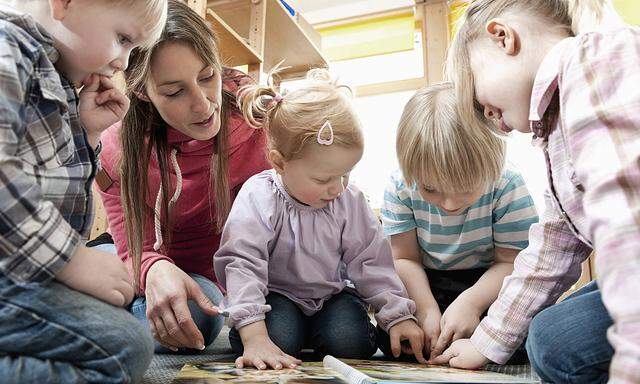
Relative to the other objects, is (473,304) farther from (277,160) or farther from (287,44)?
(287,44)

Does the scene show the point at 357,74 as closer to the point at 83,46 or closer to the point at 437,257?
the point at 437,257

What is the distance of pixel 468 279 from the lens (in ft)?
3.81

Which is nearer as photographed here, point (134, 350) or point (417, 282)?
point (134, 350)

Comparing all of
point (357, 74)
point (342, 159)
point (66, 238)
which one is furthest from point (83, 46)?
point (357, 74)

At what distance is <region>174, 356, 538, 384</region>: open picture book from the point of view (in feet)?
2.15

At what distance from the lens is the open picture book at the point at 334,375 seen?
2.15 feet

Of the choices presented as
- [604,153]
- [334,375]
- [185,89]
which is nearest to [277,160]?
[185,89]

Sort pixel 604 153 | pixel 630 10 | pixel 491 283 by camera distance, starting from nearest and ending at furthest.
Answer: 1. pixel 604 153
2. pixel 491 283
3. pixel 630 10

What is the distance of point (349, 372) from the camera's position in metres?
0.69

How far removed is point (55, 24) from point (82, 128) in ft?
0.41

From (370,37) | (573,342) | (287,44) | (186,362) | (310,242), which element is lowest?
(186,362)

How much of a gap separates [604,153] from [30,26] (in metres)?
0.57

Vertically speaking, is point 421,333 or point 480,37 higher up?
point 480,37

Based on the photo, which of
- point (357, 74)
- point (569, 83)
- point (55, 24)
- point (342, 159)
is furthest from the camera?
point (357, 74)
